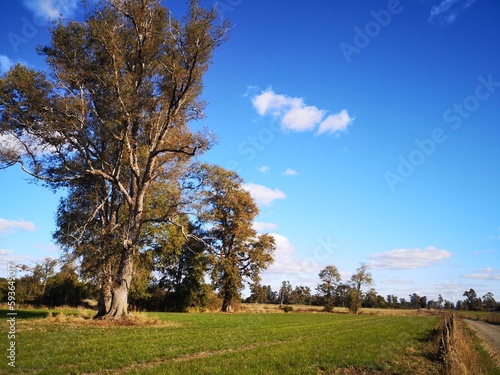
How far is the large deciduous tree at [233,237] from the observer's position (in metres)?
47.4

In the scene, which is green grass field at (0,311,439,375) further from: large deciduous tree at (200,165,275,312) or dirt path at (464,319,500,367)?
large deciduous tree at (200,165,275,312)

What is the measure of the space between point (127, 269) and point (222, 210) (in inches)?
1086

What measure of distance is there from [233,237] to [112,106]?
99.2 feet

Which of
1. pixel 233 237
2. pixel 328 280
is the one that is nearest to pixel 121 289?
pixel 233 237

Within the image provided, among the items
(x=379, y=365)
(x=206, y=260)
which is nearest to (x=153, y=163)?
(x=379, y=365)

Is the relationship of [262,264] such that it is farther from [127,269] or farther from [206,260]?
[127,269]

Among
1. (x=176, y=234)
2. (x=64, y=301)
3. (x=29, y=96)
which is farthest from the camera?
(x=64, y=301)

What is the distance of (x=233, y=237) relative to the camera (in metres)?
49.1

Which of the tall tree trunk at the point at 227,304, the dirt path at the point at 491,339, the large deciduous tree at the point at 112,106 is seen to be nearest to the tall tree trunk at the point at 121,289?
the large deciduous tree at the point at 112,106

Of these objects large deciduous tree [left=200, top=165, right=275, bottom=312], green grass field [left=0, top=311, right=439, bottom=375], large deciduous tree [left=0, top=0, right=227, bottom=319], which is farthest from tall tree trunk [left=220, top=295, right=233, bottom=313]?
green grass field [left=0, top=311, right=439, bottom=375]

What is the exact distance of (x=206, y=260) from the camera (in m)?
50.3

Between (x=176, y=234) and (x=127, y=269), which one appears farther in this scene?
(x=176, y=234)

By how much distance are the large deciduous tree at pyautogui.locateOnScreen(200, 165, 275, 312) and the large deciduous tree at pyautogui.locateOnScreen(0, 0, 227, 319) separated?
76.5 feet

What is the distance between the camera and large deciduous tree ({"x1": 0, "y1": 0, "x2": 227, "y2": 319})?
21.0 meters
